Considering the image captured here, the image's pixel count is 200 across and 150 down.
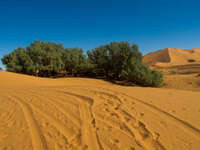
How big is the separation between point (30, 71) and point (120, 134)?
16.8 metres

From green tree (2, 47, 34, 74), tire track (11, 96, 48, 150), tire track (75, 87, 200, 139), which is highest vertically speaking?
green tree (2, 47, 34, 74)

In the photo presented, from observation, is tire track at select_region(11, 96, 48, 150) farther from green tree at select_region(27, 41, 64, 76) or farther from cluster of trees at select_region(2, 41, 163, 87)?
green tree at select_region(27, 41, 64, 76)

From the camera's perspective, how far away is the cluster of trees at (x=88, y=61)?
13.1 meters

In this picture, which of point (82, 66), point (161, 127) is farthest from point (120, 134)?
point (82, 66)

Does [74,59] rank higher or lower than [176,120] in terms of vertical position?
higher

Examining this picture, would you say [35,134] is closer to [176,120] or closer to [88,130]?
[88,130]

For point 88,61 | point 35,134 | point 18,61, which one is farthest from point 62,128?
point 18,61

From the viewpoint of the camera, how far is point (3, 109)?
152 inches

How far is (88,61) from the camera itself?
16875 millimetres

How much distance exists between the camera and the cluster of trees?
1312 cm

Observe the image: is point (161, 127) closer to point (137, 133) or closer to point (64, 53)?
point (137, 133)

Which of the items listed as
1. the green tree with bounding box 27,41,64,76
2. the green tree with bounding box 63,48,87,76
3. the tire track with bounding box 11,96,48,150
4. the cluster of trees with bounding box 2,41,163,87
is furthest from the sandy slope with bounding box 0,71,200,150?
the green tree with bounding box 63,48,87,76

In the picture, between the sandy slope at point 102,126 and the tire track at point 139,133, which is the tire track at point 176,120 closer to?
the sandy slope at point 102,126

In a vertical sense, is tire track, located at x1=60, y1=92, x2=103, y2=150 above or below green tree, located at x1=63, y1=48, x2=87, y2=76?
below
